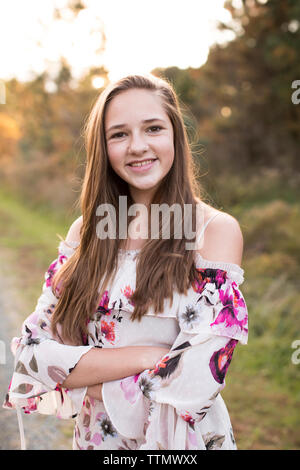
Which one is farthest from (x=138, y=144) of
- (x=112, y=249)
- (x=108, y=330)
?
(x=108, y=330)

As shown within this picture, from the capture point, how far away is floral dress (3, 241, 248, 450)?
137cm

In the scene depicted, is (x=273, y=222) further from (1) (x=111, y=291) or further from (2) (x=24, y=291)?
(1) (x=111, y=291)

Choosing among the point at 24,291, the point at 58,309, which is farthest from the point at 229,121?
the point at 58,309

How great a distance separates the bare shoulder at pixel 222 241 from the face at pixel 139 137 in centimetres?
26

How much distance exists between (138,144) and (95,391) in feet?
2.75

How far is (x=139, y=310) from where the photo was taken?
1510 mm

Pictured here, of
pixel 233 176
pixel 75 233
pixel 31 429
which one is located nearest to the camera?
pixel 75 233

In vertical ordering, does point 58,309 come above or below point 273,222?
below

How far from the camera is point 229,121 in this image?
12859mm

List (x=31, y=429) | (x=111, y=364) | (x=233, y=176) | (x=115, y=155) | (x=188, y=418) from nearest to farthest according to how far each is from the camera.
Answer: (x=188, y=418), (x=111, y=364), (x=115, y=155), (x=31, y=429), (x=233, y=176)

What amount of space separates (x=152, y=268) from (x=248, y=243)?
604cm

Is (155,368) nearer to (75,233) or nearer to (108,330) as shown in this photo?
(108,330)
